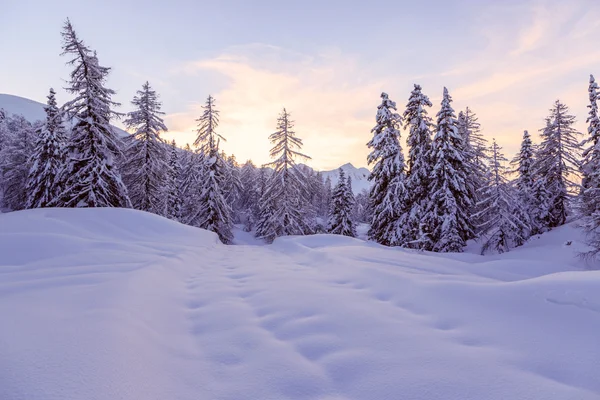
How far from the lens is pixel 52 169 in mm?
24062

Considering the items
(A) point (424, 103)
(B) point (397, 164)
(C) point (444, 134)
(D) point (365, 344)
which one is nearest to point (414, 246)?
(B) point (397, 164)

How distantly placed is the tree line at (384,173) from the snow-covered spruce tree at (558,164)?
9cm

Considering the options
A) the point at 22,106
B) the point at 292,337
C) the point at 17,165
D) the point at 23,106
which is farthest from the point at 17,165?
the point at 23,106

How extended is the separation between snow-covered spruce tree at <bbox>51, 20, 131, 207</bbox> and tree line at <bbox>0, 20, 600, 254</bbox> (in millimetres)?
57

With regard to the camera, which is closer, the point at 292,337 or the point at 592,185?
the point at 292,337

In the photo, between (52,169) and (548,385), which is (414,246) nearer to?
(548,385)

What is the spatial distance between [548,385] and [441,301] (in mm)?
1790

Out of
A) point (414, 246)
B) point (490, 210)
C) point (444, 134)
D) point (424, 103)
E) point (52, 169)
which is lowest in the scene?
point (414, 246)

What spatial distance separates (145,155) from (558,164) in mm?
35045

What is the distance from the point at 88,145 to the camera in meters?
16.7

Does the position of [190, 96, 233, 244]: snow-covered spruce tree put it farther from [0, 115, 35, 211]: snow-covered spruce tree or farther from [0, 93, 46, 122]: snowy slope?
[0, 93, 46, 122]: snowy slope

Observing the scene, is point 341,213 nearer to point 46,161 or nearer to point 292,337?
point 46,161

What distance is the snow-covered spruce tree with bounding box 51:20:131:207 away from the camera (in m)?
16.3

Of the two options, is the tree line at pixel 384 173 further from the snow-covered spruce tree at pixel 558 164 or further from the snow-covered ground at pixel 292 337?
the snow-covered ground at pixel 292 337
